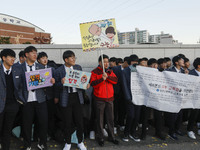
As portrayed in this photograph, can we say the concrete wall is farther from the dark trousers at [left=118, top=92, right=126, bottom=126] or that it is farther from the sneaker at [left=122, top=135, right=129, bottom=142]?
the sneaker at [left=122, top=135, right=129, bottom=142]

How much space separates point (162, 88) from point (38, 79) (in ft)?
9.50

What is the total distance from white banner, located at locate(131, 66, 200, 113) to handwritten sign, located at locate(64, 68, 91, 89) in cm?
122

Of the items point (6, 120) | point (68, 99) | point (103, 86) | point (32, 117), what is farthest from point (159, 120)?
point (6, 120)

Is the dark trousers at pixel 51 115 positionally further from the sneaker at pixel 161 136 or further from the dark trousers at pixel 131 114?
the sneaker at pixel 161 136

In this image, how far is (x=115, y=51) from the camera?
22.6ft

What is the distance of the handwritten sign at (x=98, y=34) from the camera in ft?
11.9

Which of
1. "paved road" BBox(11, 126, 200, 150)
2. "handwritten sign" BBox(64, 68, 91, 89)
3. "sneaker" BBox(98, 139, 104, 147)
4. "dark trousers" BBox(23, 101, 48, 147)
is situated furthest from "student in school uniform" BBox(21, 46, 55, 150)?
"sneaker" BBox(98, 139, 104, 147)

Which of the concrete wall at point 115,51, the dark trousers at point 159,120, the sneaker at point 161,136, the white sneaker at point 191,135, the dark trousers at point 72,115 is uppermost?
the concrete wall at point 115,51

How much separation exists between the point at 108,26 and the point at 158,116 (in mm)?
2631

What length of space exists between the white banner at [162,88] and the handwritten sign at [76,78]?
1217 mm

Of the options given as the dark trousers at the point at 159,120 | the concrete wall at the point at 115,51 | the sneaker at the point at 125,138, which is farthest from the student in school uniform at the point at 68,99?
the concrete wall at the point at 115,51

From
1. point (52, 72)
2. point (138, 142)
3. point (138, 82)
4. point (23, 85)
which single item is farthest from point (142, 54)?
point (23, 85)

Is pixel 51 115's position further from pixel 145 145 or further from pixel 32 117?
pixel 145 145

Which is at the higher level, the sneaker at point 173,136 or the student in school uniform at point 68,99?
the student in school uniform at point 68,99
